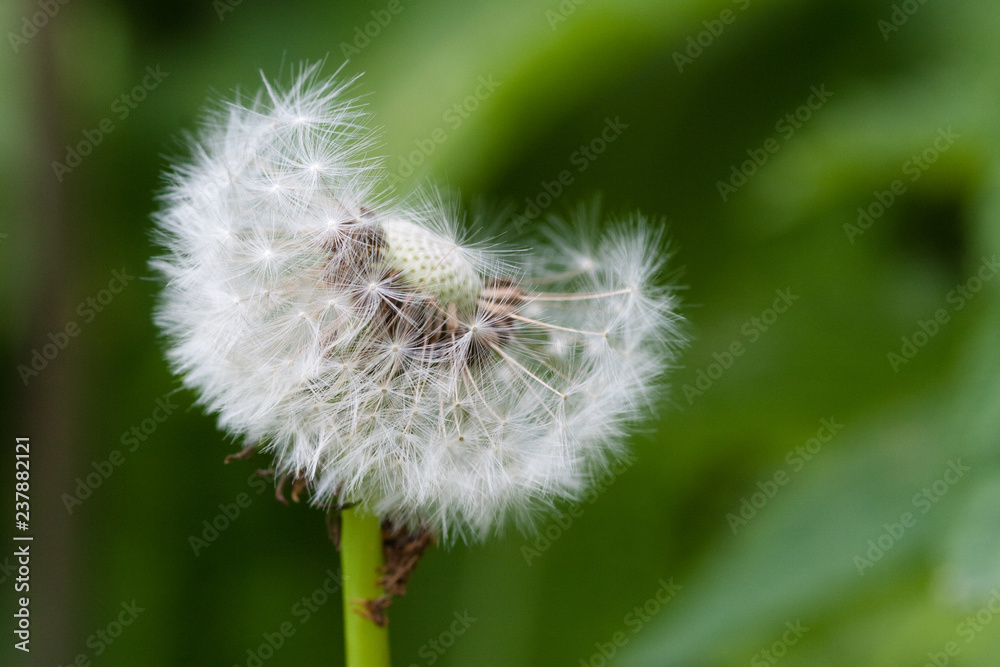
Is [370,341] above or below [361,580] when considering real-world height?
above

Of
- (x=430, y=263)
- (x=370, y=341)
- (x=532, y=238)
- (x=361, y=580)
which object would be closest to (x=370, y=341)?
(x=370, y=341)

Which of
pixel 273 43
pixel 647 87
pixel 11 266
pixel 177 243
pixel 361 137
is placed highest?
pixel 647 87

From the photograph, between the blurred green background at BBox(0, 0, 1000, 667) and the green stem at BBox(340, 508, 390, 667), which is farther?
the blurred green background at BBox(0, 0, 1000, 667)

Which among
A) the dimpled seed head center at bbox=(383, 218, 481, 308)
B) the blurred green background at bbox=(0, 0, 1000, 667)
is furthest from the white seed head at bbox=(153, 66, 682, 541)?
the blurred green background at bbox=(0, 0, 1000, 667)

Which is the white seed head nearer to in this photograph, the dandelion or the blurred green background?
the dandelion

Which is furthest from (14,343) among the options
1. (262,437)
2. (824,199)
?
(824,199)

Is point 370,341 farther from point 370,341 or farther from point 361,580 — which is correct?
point 361,580

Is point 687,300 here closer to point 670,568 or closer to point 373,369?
point 670,568
